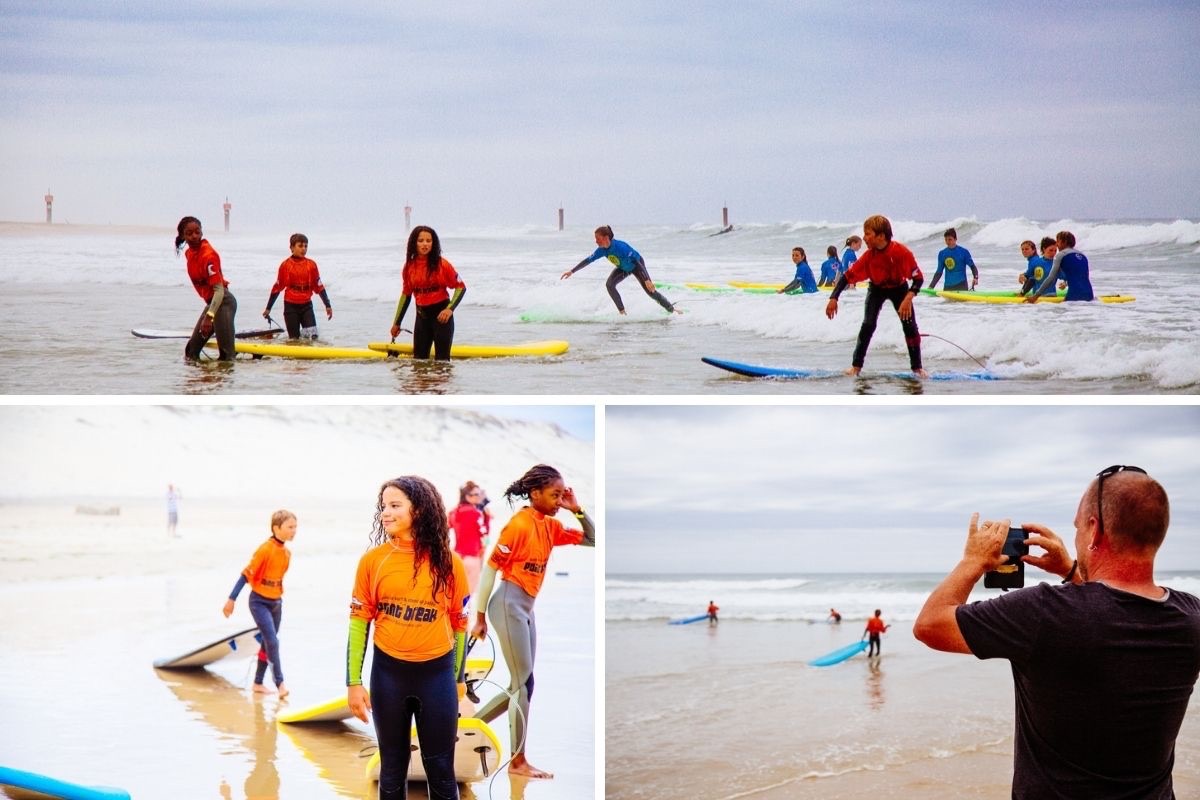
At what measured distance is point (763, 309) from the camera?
17.7ft

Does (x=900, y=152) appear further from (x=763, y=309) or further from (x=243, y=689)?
(x=243, y=689)

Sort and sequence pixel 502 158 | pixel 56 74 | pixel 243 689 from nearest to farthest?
1. pixel 243 689
2. pixel 56 74
3. pixel 502 158

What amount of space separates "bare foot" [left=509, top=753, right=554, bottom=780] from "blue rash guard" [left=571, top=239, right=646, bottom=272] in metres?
2.15

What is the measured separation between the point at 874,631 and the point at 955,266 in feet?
5.33

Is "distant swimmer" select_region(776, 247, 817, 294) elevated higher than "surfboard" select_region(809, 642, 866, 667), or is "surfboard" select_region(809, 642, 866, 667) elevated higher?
"distant swimmer" select_region(776, 247, 817, 294)

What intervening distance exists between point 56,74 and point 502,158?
1.78 m

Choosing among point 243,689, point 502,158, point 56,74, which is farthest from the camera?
point 502,158

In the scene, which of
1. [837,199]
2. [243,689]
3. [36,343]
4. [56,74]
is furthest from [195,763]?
[837,199]

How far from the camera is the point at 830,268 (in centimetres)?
521

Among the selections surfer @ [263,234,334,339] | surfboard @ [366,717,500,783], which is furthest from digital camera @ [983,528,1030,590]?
surfer @ [263,234,334,339]

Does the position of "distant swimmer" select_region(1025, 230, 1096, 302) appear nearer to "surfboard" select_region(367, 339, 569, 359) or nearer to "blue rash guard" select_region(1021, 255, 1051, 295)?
"blue rash guard" select_region(1021, 255, 1051, 295)

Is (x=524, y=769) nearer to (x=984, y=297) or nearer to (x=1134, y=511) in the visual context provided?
(x=1134, y=511)

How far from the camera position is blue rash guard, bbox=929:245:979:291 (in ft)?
16.8

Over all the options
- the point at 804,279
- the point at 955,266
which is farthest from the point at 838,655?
the point at 955,266
